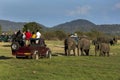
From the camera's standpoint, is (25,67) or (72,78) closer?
(72,78)

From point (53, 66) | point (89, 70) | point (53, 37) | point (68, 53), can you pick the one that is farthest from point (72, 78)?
→ point (53, 37)

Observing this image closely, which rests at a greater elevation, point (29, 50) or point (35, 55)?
point (29, 50)

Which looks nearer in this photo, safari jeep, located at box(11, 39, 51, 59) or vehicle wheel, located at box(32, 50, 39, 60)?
safari jeep, located at box(11, 39, 51, 59)

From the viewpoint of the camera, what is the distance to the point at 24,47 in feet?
96.3

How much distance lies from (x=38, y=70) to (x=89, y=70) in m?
2.66

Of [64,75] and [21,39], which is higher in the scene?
[21,39]

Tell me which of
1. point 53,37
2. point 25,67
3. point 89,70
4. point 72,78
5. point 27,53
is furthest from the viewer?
point 53,37

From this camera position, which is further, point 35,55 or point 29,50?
point 35,55

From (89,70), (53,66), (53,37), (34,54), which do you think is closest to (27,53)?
(34,54)

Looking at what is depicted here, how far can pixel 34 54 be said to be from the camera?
29203mm

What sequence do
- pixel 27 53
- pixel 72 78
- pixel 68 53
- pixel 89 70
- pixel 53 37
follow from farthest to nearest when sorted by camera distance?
pixel 53 37 → pixel 68 53 → pixel 27 53 → pixel 89 70 → pixel 72 78

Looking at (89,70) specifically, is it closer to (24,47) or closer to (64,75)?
(64,75)

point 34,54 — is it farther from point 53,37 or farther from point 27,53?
point 53,37

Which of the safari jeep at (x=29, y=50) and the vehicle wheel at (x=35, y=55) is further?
the vehicle wheel at (x=35, y=55)
